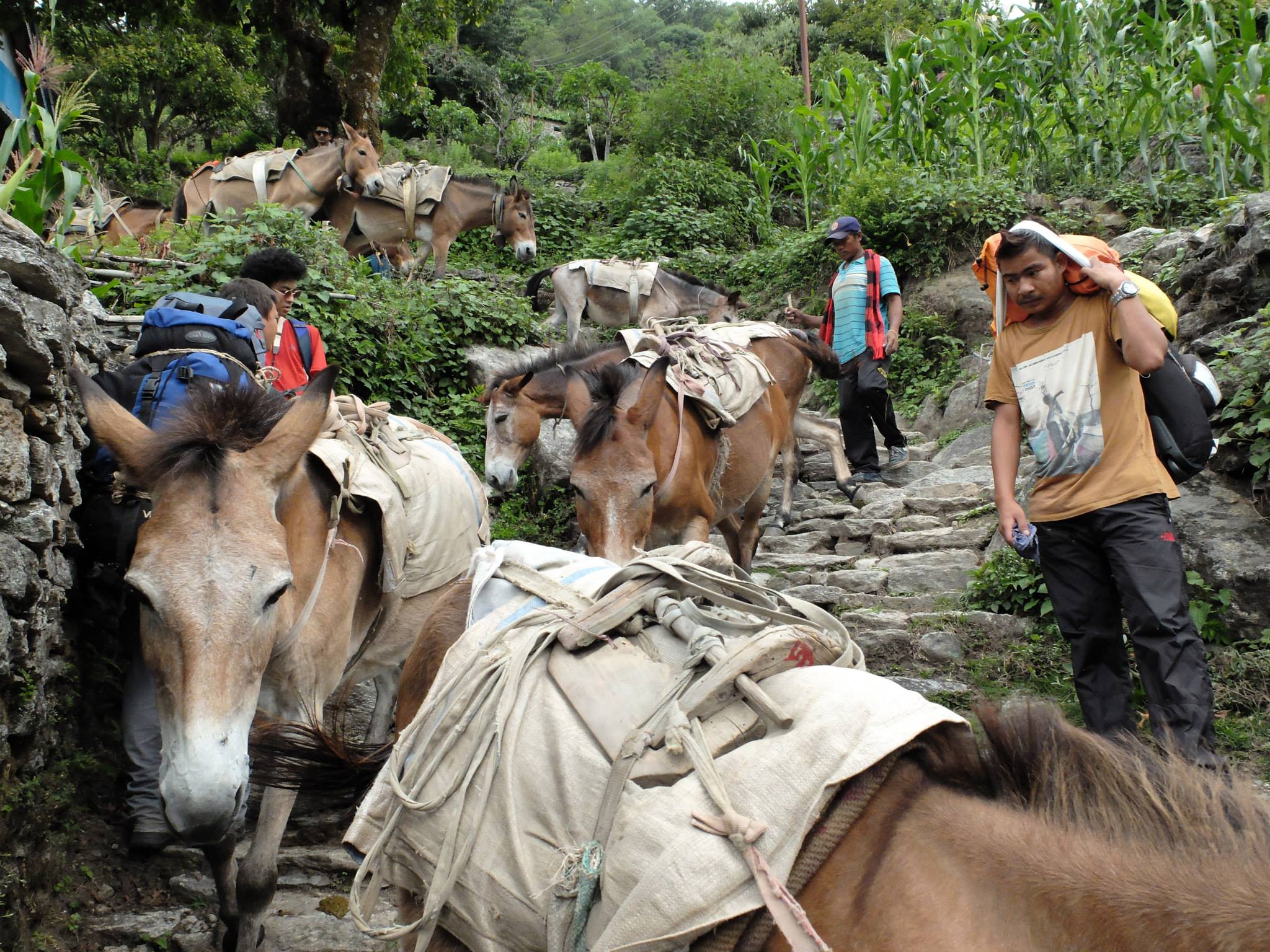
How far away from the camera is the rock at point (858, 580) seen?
5.90m

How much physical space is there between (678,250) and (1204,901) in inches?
622

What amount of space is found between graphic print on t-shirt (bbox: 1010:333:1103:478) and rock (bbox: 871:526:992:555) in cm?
325

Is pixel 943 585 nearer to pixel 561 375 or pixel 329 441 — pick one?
pixel 561 375

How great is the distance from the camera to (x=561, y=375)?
6.04 meters

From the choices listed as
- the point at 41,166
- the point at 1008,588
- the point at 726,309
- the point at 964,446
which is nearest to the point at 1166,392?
the point at 1008,588

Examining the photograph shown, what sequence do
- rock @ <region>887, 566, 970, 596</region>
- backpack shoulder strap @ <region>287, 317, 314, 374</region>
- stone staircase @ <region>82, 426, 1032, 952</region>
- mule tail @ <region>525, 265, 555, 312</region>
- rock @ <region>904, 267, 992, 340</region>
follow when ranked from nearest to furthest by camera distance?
stone staircase @ <region>82, 426, 1032, 952</region> < backpack shoulder strap @ <region>287, 317, 314, 374</region> < rock @ <region>887, 566, 970, 596</region> < rock @ <region>904, 267, 992, 340</region> < mule tail @ <region>525, 265, 555, 312</region>

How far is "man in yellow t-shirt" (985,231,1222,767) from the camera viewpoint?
108 inches

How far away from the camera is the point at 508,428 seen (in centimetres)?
623

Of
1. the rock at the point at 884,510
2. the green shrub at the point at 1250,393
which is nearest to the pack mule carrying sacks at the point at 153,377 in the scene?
the green shrub at the point at 1250,393

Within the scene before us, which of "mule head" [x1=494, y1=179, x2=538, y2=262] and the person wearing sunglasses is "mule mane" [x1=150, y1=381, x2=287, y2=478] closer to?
the person wearing sunglasses

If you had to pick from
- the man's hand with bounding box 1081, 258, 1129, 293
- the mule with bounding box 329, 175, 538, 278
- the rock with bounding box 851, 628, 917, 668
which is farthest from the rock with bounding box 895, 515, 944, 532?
the mule with bounding box 329, 175, 538, 278

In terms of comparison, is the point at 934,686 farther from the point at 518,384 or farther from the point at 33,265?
the point at 33,265

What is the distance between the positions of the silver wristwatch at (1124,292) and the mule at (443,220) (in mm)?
9423

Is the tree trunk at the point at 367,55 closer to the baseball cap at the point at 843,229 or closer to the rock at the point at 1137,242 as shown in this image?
the baseball cap at the point at 843,229
